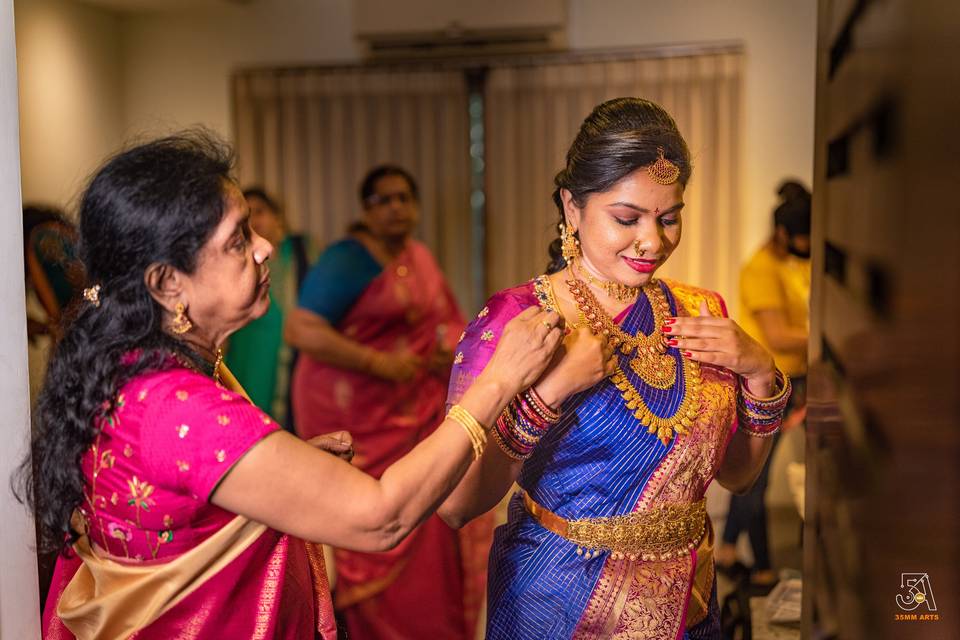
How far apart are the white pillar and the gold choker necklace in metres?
0.83

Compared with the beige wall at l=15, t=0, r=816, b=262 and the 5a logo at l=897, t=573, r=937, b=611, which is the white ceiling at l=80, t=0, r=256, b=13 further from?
the 5a logo at l=897, t=573, r=937, b=611

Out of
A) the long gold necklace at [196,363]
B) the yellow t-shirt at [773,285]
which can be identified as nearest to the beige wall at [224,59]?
the yellow t-shirt at [773,285]

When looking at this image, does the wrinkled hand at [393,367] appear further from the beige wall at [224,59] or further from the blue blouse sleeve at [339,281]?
the beige wall at [224,59]

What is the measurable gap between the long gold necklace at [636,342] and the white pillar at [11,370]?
0.82 metres

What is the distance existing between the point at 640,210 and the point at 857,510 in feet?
1.87

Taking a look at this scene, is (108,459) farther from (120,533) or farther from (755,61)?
(755,61)

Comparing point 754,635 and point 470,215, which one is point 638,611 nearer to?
point 754,635

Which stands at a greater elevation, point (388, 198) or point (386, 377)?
point (388, 198)

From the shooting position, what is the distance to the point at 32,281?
2.11m

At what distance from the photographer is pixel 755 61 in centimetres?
255

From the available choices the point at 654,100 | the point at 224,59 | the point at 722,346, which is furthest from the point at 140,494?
the point at 224,59

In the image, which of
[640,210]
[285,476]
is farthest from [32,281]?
[640,210]

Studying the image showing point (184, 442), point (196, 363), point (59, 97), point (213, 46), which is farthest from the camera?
point (213, 46)

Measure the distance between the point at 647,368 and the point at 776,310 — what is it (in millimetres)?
863
